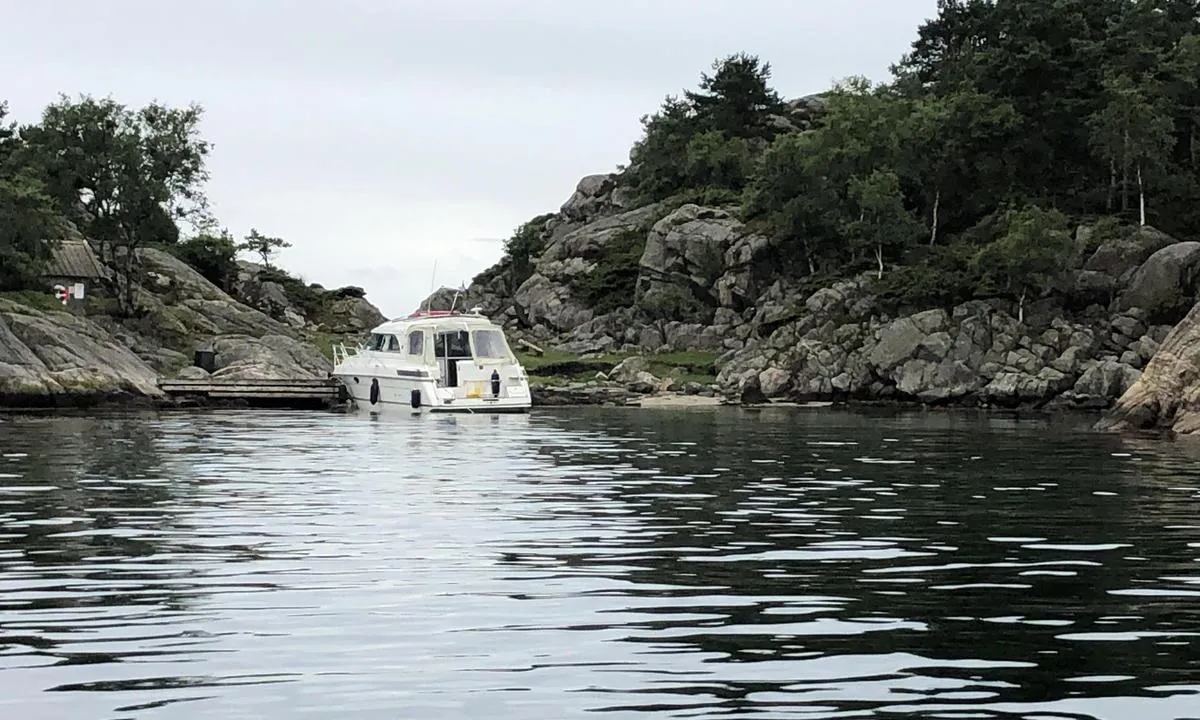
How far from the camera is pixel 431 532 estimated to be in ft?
54.9

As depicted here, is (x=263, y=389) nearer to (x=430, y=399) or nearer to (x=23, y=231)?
(x=430, y=399)

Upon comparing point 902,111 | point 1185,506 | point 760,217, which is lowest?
point 1185,506

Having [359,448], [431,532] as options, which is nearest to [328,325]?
[359,448]

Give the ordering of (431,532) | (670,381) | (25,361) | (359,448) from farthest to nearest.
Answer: (670,381), (25,361), (359,448), (431,532)

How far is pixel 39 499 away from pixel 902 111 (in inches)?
3294

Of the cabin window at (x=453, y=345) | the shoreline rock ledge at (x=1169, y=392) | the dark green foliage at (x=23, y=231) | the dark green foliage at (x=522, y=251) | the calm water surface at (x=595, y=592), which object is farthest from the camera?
the dark green foliage at (x=522, y=251)

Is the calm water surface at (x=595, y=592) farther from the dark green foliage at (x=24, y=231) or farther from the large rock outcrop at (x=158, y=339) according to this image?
the dark green foliage at (x=24, y=231)

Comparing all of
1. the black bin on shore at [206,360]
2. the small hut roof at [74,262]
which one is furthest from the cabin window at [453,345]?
the small hut roof at [74,262]

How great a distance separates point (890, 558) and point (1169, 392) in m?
31.0

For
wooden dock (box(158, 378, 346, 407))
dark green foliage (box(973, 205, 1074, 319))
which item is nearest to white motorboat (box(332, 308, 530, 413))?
wooden dock (box(158, 378, 346, 407))

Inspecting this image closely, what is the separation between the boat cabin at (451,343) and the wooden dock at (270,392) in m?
6.40

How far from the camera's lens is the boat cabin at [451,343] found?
55812 millimetres

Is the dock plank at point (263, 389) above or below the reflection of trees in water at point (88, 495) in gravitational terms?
above

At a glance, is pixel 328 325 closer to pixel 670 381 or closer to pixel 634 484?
pixel 670 381
